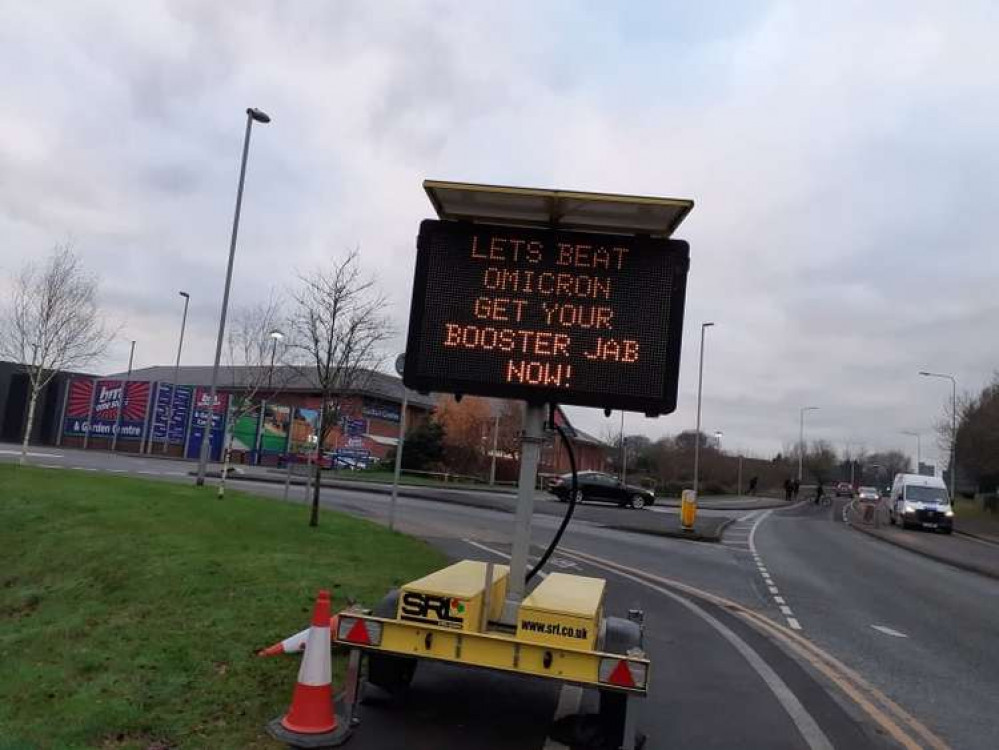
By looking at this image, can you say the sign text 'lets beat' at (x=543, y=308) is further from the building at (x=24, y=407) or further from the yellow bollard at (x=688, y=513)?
the building at (x=24, y=407)

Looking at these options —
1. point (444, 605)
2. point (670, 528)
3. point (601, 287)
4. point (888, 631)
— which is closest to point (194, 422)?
point (670, 528)

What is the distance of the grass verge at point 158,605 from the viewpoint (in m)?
5.17

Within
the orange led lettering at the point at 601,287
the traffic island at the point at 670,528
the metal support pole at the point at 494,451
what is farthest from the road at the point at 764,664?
the metal support pole at the point at 494,451

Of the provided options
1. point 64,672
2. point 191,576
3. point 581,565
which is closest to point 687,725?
point 64,672

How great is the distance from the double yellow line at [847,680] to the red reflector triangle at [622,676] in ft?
8.36

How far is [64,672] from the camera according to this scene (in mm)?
6113

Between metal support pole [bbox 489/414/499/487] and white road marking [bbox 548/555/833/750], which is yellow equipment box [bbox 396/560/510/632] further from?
metal support pole [bbox 489/414/499/487]

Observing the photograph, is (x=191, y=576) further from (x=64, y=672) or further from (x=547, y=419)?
(x=547, y=419)

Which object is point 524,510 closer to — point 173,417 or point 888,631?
point 888,631

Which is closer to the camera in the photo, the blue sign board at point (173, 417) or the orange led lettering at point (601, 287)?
the orange led lettering at point (601, 287)

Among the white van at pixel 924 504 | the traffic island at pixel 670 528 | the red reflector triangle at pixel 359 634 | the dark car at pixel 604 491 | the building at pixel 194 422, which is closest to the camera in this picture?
the red reflector triangle at pixel 359 634

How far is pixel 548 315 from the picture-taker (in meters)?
5.94

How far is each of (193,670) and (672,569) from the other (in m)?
11.4

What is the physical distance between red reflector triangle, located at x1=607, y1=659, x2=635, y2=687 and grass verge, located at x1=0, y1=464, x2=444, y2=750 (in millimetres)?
1994
